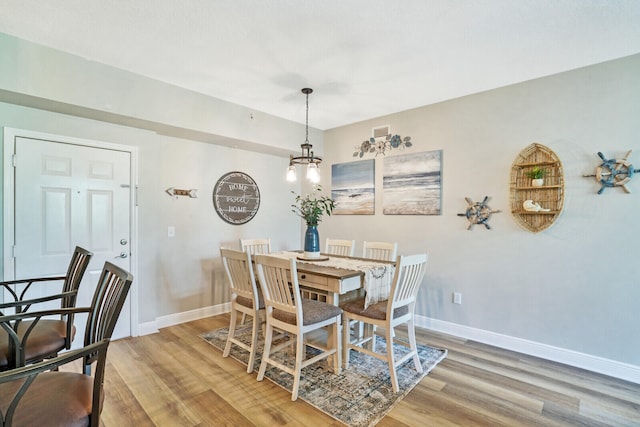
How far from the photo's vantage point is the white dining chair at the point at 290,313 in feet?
7.34

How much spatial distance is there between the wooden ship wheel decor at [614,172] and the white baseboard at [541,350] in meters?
1.46

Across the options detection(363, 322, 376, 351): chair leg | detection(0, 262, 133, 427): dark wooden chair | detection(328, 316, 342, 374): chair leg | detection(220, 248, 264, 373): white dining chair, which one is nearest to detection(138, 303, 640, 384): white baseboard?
detection(363, 322, 376, 351): chair leg

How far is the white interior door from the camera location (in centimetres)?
267

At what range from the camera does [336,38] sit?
234cm

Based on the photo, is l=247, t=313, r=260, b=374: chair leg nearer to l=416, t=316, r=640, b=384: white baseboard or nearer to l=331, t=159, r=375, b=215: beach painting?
l=416, t=316, r=640, b=384: white baseboard

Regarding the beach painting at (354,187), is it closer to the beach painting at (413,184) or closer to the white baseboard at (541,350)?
the beach painting at (413,184)

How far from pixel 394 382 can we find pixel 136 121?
332 cm

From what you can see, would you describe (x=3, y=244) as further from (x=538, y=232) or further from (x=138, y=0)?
(x=538, y=232)

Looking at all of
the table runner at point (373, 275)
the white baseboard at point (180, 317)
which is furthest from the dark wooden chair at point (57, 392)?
the white baseboard at point (180, 317)

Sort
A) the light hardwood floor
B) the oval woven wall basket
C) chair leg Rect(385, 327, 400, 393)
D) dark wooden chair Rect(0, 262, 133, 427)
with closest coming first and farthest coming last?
dark wooden chair Rect(0, 262, 133, 427), the light hardwood floor, chair leg Rect(385, 327, 400, 393), the oval woven wall basket

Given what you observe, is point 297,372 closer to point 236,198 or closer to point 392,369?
point 392,369

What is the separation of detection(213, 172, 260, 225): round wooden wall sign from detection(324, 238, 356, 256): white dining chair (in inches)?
49.4

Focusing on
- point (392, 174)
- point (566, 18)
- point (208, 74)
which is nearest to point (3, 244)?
point (208, 74)

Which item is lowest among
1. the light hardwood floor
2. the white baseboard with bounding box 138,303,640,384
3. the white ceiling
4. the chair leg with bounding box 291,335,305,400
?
the light hardwood floor
